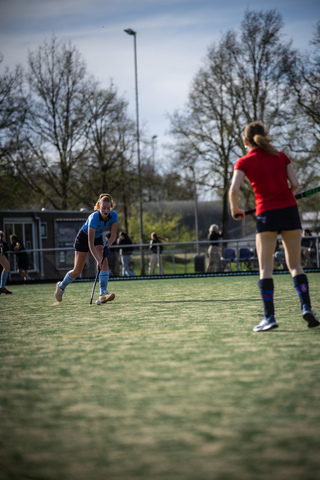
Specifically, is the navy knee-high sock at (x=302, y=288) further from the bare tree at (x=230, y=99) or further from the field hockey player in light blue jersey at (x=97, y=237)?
the bare tree at (x=230, y=99)

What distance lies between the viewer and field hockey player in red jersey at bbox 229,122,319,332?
570cm

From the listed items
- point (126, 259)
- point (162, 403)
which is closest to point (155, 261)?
point (126, 259)

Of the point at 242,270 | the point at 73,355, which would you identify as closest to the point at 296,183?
the point at 73,355

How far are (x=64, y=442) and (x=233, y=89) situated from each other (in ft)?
92.5

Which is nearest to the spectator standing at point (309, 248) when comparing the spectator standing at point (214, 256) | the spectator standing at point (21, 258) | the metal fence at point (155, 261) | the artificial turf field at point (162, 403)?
the metal fence at point (155, 261)

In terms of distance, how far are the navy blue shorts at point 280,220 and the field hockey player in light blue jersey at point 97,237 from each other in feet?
12.5

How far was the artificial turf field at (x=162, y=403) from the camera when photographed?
2439 mm

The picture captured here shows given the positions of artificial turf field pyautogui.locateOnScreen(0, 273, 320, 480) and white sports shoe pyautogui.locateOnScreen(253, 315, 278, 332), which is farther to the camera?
white sports shoe pyautogui.locateOnScreen(253, 315, 278, 332)

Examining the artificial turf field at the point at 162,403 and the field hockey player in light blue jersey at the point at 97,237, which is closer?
the artificial turf field at the point at 162,403

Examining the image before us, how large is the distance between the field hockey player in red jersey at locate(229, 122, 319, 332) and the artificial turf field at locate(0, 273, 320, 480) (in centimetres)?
39

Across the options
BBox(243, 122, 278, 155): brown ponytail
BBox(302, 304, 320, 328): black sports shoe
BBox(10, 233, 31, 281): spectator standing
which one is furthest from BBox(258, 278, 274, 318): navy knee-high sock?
BBox(10, 233, 31, 281): spectator standing

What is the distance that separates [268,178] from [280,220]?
40 centimetres

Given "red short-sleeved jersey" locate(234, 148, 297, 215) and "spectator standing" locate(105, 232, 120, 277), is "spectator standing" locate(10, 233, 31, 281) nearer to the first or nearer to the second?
"spectator standing" locate(105, 232, 120, 277)

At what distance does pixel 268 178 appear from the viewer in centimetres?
570
